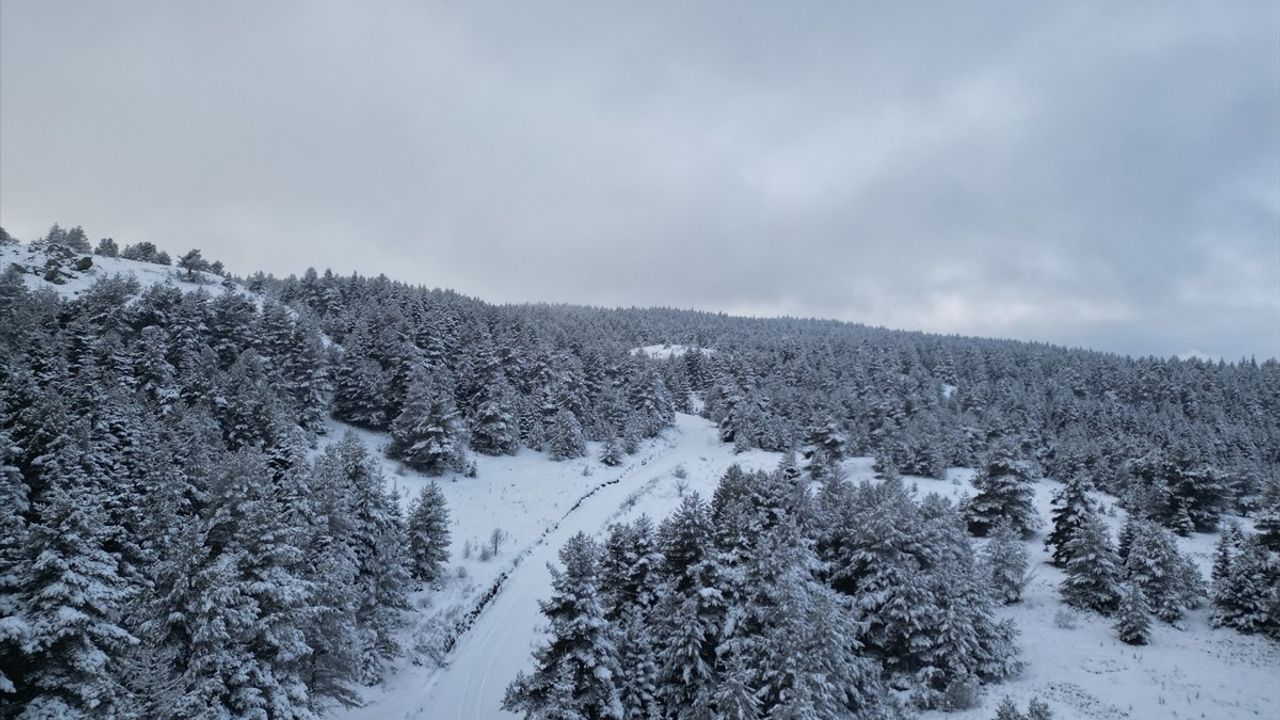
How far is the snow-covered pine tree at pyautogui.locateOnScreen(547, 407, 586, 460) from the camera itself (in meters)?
61.4

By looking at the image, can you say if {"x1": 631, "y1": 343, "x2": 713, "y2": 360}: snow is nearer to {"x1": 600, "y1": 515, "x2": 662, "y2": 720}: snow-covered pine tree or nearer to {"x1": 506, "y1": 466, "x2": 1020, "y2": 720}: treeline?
{"x1": 506, "y1": 466, "x2": 1020, "y2": 720}: treeline

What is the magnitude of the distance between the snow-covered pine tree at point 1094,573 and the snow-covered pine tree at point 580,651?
3022 centimetres

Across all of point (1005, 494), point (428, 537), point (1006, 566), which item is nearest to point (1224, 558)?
point (1006, 566)

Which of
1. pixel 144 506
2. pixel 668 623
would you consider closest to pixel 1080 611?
pixel 668 623

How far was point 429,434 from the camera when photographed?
169 feet

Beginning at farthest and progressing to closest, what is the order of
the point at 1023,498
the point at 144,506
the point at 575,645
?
the point at 1023,498 < the point at 144,506 < the point at 575,645

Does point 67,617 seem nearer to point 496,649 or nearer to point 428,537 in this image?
point 496,649

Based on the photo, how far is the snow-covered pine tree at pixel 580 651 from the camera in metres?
17.8

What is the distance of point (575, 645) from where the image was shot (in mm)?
18188

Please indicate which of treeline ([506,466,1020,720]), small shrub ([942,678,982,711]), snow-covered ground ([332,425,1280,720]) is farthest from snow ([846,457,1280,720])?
treeline ([506,466,1020,720])

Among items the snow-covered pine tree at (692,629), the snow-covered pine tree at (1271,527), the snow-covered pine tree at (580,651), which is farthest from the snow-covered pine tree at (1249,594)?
the snow-covered pine tree at (580,651)

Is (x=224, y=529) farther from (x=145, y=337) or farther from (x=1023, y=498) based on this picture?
(x=1023, y=498)

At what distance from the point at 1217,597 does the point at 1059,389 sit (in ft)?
331

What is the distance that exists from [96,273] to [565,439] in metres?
62.2
